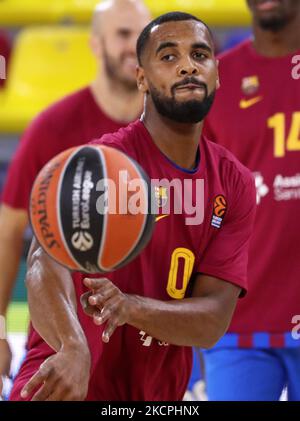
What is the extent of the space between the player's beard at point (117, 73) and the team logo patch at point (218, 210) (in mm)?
1728

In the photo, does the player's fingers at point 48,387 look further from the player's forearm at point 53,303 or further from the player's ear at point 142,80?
the player's ear at point 142,80

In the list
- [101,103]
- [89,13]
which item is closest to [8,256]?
[101,103]

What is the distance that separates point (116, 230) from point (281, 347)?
4.45ft

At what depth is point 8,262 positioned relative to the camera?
4.09 m

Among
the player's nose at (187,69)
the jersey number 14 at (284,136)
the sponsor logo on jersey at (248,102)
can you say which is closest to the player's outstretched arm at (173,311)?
the player's nose at (187,69)

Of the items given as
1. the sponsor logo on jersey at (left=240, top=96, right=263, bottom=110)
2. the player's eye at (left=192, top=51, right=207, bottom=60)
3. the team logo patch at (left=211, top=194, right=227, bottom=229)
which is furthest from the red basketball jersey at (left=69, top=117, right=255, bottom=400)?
the sponsor logo on jersey at (left=240, top=96, right=263, bottom=110)

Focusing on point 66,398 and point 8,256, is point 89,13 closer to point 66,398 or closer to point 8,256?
point 8,256

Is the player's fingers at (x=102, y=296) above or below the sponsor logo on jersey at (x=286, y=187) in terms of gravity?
below

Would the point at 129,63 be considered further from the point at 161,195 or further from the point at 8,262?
the point at 161,195

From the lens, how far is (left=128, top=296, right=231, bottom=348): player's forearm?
2625mm

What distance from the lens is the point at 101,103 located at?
14.7 ft

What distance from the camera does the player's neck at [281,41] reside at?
388cm

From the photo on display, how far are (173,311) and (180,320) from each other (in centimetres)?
4

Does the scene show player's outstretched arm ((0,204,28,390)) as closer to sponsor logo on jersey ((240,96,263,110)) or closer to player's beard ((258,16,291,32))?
sponsor logo on jersey ((240,96,263,110))
